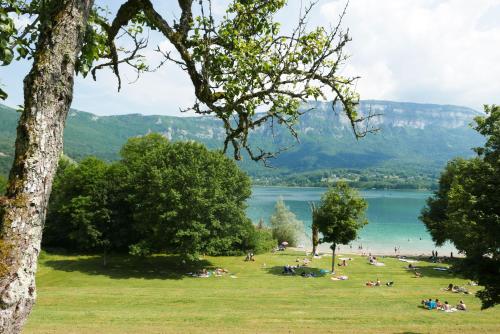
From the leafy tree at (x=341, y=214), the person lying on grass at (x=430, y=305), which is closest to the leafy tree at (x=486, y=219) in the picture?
the person lying on grass at (x=430, y=305)

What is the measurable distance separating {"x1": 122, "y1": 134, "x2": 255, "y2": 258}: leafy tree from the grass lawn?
3994mm

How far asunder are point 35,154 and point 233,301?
2851 centimetres

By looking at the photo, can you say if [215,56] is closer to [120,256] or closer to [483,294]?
[483,294]

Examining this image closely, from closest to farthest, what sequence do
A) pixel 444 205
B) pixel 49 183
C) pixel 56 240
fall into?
1. pixel 49 183
2. pixel 56 240
3. pixel 444 205

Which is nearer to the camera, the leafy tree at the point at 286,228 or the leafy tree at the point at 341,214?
the leafy tree at the point at 341,214

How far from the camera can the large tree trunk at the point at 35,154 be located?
375 centimetres

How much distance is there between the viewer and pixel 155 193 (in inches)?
1773

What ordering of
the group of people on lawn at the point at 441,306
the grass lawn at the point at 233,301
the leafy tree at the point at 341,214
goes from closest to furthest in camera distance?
1. the grass lawn at the point at 233,301
2. the group of people on lawn at the point at 441,306
3. the leafy tree at the point at 341,214

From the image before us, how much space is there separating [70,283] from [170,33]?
37.9 meters

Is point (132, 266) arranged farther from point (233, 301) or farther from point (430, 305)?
point (430, 305)

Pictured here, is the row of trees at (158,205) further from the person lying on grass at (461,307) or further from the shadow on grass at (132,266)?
the person lying on grass at (461,307)

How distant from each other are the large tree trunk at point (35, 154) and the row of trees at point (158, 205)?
125 feet

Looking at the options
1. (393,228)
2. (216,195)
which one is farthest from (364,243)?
(216,195)

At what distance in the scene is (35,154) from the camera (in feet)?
13.4
